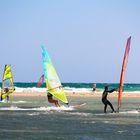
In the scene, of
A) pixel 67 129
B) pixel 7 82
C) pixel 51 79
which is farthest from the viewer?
pixel 7 82

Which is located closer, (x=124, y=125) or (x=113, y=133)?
(x=113, y=133)

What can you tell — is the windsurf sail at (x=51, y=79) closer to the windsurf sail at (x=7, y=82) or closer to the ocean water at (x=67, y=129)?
the windsurf sail at (x=7, y=82)

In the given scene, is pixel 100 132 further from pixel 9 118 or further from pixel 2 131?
pixel 9 118

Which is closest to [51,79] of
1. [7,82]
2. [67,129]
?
[7,82]

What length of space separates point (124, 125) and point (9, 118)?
545cm

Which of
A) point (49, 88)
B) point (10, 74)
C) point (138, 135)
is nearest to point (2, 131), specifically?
point (138, 135)

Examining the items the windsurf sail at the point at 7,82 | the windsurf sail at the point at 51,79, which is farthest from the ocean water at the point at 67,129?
the windsurf sail at the point at 7,82

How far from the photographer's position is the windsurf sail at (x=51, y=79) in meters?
30.9

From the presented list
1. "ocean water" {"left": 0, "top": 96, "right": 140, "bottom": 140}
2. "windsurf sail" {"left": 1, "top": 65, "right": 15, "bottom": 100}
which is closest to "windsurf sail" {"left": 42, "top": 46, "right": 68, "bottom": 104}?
"windsurf sail" {"left": 1, "top": 65, "right": 15, "bottom": 100}

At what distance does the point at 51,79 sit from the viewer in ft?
102

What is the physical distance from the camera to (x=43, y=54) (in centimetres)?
3152

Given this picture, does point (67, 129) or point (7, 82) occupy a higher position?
point (7, 82)

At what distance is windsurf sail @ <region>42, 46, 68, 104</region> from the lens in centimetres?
3088

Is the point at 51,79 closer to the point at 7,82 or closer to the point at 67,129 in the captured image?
the point at 7,82
